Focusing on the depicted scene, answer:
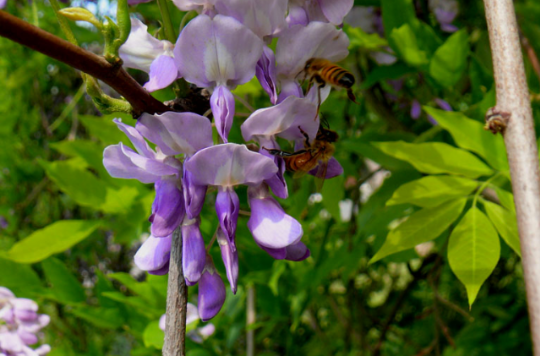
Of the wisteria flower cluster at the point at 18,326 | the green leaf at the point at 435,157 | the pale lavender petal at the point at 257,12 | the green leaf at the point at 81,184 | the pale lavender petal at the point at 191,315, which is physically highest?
the pale lavender petal at the point at 257,12

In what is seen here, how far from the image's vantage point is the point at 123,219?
1.08 meters

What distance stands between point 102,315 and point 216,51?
81 centimetres

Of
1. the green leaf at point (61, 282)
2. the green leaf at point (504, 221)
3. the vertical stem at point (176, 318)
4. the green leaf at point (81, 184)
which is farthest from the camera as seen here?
the green leaf at point (61, 282)

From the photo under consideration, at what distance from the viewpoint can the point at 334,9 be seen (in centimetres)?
52

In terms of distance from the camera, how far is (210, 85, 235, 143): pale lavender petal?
45 centimetres

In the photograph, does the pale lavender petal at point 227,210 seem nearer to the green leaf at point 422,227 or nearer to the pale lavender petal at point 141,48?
the pale lavender petal at point 141,48

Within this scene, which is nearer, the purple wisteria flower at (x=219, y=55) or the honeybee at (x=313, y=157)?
the purple wisteria flower at (x=219, y=55)

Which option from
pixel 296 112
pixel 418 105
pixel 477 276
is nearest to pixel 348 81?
pixel 296 112

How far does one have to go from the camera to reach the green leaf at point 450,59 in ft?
2.83

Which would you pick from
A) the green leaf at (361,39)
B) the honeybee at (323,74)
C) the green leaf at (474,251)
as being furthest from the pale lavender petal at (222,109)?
the green leaf at (361,39)

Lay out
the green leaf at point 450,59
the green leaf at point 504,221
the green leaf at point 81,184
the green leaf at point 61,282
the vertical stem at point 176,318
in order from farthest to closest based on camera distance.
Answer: the green leaf at point 61,282, the green leaf at point 81,184, the green leaf at point 450,59, the green leaf at point 504,221, the vertical stem at point 176,318

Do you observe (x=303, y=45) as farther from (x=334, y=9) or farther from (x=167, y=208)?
(x=167, y=208)

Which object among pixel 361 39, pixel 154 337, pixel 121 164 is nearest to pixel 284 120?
pixel 121 164

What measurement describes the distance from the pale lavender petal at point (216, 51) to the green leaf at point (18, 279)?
85cm
